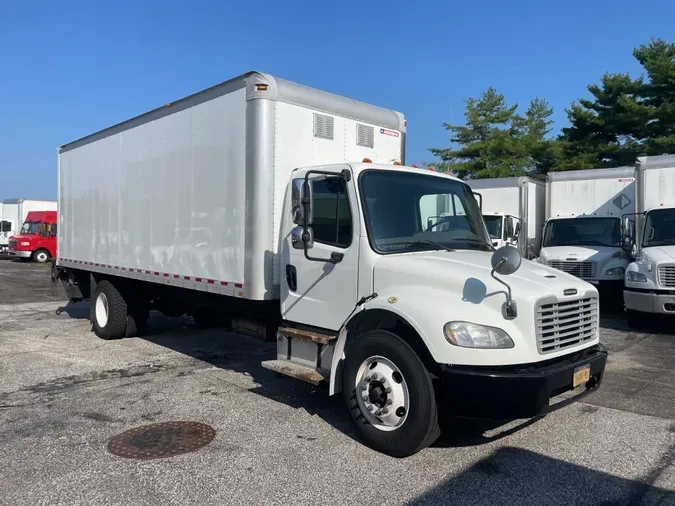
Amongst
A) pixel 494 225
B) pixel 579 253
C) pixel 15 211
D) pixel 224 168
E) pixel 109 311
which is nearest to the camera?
pixel 224 168

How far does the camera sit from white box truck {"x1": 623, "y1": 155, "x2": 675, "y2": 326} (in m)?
10.3

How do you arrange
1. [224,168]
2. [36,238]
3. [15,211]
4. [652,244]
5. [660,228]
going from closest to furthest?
[224,168] → [652,244] → [660,228] → [36,238] → [15,211]

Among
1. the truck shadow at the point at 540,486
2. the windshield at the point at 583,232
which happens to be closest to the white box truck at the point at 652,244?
the windshield at the point at 583,232

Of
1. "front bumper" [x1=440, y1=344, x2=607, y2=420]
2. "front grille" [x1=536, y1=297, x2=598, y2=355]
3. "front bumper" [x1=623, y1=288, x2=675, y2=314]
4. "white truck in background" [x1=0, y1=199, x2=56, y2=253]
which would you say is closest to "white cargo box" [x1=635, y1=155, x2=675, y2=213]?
"front bumper" [x1=623, y1=288, x2=675, y2=314]

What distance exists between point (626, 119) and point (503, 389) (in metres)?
25.6

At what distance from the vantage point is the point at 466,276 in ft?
15.3

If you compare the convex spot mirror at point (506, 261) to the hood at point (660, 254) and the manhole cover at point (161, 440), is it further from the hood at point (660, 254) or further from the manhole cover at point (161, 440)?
the hood at point (660, 254)

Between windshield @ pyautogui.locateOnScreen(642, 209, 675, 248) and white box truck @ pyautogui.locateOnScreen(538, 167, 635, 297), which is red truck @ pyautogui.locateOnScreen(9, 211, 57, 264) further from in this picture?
windshield @ pyautogui.locateOnScreen(642, 209, 675, 248)

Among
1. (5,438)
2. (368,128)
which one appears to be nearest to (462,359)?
(368,128)

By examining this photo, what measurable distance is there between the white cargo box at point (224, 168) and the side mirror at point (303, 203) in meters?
0.59

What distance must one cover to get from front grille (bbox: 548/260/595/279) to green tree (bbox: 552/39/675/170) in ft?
46.3

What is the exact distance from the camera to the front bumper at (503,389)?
4.30 m

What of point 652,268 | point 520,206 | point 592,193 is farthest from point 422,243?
point 520,206

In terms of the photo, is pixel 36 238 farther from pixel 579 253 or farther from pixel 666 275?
pixel 666 275
